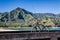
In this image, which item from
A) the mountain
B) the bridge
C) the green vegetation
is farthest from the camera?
the mountain

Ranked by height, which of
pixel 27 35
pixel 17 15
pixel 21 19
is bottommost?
pixel 27 35

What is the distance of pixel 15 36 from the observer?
4.20 metres

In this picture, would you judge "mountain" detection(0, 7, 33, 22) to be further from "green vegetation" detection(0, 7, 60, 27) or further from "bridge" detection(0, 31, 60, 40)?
"bridge" detection(0, 31, 60, 40)

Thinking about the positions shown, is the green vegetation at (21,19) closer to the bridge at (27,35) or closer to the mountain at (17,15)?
the mountain at (17,15)

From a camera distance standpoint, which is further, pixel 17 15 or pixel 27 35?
pixel 17 15

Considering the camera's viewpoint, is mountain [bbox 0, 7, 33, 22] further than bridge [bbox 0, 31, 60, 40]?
Yes

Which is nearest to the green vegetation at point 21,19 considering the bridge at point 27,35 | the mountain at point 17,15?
the mountain at point 17,15

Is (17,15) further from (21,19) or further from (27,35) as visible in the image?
(27,35)

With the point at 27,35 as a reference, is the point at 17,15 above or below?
above

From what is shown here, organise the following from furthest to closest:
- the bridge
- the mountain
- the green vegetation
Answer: the mountain < the green vegetation < the bridge

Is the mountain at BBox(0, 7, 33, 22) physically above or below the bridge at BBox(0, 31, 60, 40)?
above

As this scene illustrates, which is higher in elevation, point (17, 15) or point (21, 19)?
point (17, 15)

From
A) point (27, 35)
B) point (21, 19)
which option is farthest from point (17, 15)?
point (27, 35)

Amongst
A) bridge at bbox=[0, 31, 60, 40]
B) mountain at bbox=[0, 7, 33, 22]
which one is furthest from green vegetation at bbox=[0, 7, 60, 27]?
bridge at bbox=[0, 31, 60, 40]
